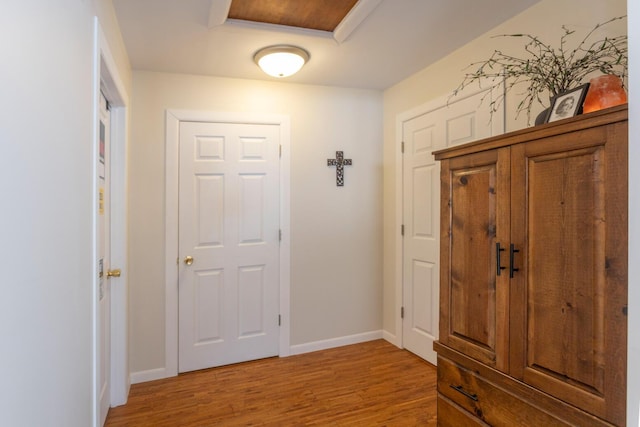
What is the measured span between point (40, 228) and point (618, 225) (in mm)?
1540

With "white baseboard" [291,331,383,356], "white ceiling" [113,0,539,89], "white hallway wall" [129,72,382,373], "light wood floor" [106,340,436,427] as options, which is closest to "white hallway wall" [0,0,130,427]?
"white ceiling" [113,0,539,89]

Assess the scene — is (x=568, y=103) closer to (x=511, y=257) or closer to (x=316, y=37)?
(x=511, y=257)

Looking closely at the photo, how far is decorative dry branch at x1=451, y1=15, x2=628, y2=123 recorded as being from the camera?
1.52 meters

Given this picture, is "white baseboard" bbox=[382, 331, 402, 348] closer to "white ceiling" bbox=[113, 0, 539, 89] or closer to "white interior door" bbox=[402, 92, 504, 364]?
"white interior door" bbox=[402, 92, 504, 364]

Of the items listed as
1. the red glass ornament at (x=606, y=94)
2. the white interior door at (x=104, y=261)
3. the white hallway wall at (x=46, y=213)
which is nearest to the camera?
the white hallway wall at (x=46, y=213)

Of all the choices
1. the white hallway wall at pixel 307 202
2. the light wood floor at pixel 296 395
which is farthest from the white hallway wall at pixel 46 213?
the white hallway wall at pixel 307 202

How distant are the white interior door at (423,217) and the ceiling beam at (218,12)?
1.65 meters

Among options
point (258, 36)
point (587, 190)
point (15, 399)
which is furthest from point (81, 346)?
point (258, 36)

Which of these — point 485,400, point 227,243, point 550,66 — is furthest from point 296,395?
point 550,66

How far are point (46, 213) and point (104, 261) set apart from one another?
A: 1.41 metres

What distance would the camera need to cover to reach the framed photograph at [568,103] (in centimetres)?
128

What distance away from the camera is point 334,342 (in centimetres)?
326

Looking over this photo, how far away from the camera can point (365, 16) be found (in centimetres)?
199

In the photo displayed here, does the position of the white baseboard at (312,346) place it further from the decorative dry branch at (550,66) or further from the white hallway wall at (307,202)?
the decorative dry branch at (550,66)
